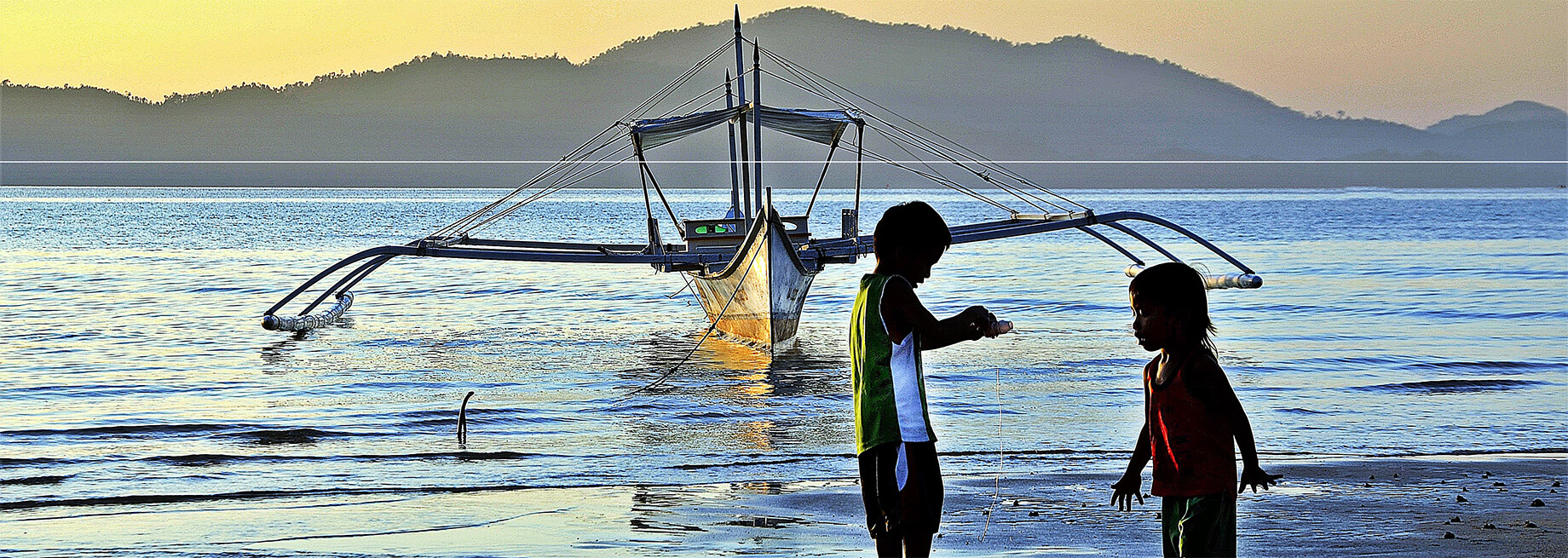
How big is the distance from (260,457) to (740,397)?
4.53 m

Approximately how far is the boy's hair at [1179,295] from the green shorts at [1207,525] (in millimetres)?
446

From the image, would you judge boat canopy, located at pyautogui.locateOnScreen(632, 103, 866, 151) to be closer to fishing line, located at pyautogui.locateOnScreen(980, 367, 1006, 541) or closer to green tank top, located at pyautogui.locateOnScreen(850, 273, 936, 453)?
fishing line, located at pyautogui.locateOnScreen(980, 367, 1006, 541)

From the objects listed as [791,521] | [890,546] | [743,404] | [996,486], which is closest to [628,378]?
[743,404]

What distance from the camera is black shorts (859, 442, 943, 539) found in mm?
4082

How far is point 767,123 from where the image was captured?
17422 mm

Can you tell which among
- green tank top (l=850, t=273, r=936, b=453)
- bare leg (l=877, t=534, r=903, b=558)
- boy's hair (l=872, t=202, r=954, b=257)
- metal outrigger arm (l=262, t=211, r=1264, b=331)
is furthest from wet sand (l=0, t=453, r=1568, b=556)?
metal outrigger arm (l=262, t=211, r=1264, b=331)

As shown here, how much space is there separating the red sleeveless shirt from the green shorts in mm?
30

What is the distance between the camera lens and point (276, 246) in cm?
4891

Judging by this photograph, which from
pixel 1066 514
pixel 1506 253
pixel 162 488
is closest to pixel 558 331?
pixel 162 488

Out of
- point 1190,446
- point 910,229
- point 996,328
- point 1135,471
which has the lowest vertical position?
point 1135,471

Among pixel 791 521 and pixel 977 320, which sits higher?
pixel 977 320

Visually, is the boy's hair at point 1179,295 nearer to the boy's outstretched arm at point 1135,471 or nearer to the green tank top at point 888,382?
the boy's outstretched arm at point 1135,471

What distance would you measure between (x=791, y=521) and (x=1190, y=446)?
286cm

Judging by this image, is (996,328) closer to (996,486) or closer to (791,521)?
(791,521)
